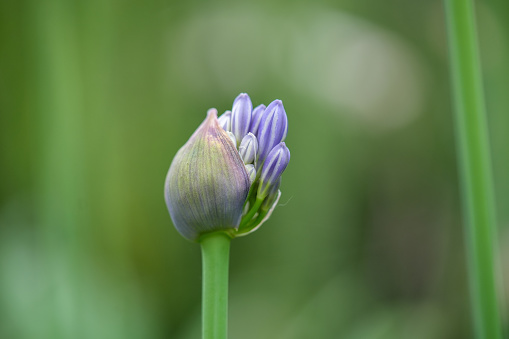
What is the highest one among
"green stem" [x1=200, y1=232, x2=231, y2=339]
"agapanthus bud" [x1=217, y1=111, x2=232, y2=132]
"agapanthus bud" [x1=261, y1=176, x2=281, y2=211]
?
"agapanthus bud" [x1=217, y1=111, x2=232, y2=132]

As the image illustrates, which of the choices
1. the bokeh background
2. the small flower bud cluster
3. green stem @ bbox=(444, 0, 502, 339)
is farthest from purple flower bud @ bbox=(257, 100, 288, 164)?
the bokeh background

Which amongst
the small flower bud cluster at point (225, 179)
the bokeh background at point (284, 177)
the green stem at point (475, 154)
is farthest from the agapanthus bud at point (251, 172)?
the bokeh background at point (284, 177)

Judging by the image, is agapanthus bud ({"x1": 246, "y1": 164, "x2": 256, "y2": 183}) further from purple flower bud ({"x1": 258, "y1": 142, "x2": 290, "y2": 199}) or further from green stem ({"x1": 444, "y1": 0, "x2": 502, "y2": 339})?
green stem ({"x1": 444, "y1": 0, "x2": 502, "y2": 339})

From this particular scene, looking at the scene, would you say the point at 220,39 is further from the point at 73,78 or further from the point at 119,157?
the point at 73,78

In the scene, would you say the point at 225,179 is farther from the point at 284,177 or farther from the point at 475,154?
the point at 284,177

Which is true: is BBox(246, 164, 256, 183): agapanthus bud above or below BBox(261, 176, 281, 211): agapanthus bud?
above

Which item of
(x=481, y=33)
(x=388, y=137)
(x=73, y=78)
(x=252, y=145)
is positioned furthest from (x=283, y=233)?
(x=252, y=145)
